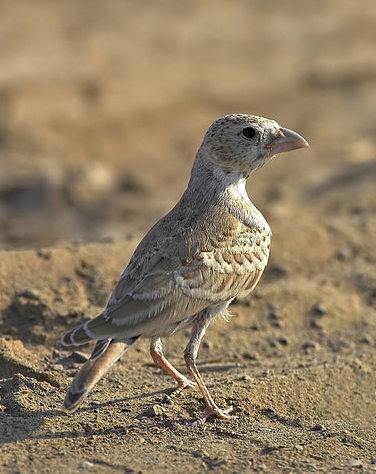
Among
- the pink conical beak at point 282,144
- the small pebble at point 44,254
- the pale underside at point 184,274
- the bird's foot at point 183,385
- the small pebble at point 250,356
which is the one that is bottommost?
the small pebble at point 250,356

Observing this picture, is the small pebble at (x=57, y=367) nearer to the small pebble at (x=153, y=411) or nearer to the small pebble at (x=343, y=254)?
the small pebble at (x=153, y=411)

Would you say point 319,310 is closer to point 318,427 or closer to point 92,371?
point 318,427

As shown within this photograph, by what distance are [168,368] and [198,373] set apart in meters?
0.43

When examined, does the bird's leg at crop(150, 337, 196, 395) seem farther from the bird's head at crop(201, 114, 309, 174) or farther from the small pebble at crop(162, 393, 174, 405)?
the bird's head at crop(201, 114, 309, 174)

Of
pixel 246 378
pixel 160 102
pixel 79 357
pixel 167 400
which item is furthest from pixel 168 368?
pixel 160 102

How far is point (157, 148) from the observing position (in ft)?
52.9

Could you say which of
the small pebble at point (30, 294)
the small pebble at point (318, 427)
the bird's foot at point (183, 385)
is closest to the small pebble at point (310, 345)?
the bird's foot at point (183, 385)

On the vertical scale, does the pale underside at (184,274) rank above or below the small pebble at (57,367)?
above

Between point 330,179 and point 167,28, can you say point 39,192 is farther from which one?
point 167,28

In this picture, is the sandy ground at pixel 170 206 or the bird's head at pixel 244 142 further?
the bird's head at pixel 244 142

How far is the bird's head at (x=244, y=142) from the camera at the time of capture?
20.9ft

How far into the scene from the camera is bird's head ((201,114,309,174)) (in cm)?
636

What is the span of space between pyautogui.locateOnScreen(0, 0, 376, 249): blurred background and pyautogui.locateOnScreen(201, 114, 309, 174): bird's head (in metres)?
3.57

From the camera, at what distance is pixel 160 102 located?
677 inches
